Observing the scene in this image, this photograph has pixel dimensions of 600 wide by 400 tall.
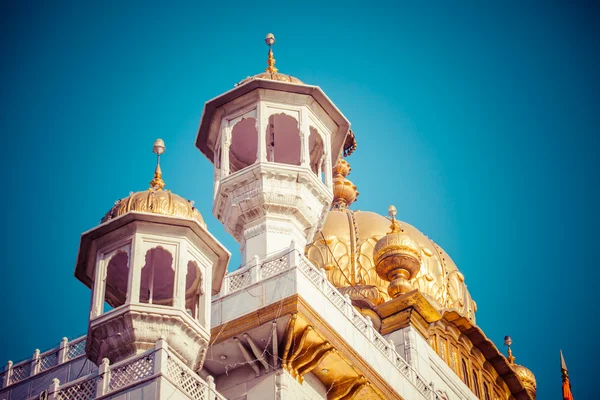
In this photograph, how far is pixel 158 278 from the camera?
73.6 ft

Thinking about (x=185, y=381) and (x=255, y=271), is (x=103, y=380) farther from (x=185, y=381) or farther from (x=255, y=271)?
(x=255, y=271)

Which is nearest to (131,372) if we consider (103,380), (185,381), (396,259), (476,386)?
(103,380)

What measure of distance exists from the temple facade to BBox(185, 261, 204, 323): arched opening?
34 millimetres

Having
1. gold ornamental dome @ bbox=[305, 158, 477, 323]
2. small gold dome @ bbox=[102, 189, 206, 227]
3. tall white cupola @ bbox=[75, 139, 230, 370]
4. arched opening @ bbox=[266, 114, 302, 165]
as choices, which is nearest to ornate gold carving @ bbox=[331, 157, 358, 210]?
gold ornamental dome @ bbox=[305, 158, 477, 323]

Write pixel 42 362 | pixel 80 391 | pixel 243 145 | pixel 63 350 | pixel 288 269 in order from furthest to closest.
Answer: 1. pixel 243 145
2. pixel 42 362
3. pixel 63 350
4. pixel 288 269
5. pixel 80 391

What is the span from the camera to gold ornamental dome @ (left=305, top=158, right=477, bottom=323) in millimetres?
33969

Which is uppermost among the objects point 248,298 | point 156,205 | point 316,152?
point 316,152

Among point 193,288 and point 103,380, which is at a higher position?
point 193,288

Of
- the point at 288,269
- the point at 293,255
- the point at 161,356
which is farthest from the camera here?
the point at 293,255

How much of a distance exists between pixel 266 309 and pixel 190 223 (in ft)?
7.69

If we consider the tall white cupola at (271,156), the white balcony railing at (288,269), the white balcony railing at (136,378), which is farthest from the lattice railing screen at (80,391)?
the tall white cupola at (271,156)

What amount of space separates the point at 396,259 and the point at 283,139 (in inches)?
194

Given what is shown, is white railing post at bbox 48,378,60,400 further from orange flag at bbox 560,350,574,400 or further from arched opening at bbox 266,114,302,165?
orange flag at bbox 560,350,574,400

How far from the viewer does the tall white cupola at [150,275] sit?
20.0m
